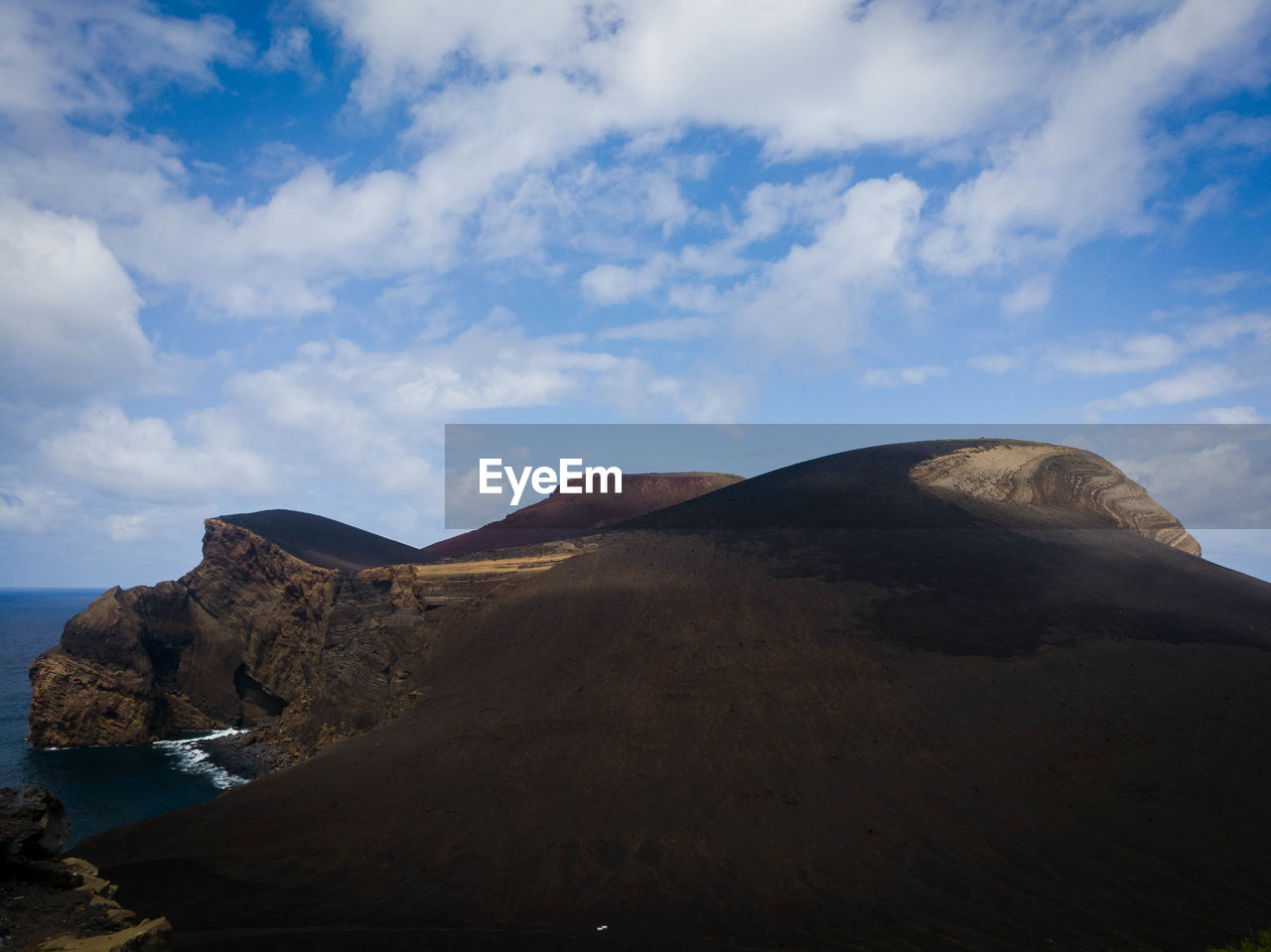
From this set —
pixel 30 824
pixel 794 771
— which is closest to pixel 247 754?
pixel 30 824

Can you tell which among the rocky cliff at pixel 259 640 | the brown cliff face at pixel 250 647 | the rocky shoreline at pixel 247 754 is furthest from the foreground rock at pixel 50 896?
the rocky shoreline at pixel 247 754

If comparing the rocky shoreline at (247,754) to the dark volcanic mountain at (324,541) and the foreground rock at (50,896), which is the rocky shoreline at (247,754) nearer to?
the dark volcanic mountain at (324,541)

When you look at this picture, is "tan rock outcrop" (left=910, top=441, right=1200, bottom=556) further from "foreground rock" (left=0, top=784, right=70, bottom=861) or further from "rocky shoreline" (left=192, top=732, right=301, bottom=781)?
"foreground rock" (left=0, top=784, right=70, bottom=861)

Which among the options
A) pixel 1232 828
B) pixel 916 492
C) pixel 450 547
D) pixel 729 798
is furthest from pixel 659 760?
pixel 450 547

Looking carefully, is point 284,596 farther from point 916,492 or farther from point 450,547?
point 916,492

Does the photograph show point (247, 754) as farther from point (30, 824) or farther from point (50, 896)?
point (50, 896)
